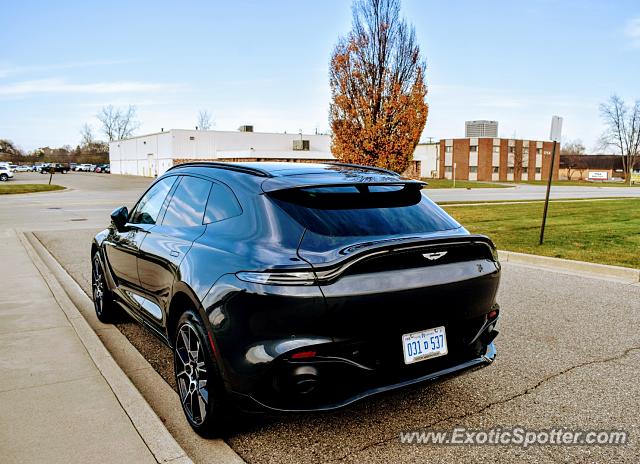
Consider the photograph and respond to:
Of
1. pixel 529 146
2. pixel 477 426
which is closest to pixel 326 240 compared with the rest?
pixel 477 426

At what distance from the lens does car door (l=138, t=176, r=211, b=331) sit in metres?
3.70

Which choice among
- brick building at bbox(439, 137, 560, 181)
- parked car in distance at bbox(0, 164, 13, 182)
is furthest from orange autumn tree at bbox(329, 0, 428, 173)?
brick building at bbox(439, 137, 560, 181)

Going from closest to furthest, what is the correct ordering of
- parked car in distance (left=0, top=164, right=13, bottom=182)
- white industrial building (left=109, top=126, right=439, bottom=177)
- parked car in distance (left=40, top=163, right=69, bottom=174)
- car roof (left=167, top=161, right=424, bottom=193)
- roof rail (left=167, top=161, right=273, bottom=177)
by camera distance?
car roof (left=167, top=161, right=424, bottom=193) < roof rail (left=167, top=161, right=273, bottom=177) < parked car in distance (left=0, top=164, right=13, bottom=182) < white industrial building (left=109, top=126, right=439, bottom=177) < parked car in distance (left=40, top=163, right=69, bottom=174)

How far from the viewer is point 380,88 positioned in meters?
20.5

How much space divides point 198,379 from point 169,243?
1.07 m

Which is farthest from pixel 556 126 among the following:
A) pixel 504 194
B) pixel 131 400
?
pixel 504 194

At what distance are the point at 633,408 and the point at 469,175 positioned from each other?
81036mm

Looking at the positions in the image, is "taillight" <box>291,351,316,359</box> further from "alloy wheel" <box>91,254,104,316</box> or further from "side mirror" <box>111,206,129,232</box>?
"alloy wheel" <box>91,254,104,316</box>

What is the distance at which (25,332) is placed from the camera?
5.30m

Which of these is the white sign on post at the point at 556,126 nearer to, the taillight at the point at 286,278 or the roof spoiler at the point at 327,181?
the roof spoiler at the point at 327,181

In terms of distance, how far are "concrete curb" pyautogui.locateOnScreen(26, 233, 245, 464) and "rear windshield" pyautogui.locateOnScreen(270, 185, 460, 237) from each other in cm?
143

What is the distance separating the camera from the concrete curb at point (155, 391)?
311cm

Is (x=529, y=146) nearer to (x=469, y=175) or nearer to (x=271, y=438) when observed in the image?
(x=469, y=175)

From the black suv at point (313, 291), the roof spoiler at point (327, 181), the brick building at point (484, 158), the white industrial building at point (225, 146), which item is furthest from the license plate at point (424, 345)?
the brick building at point (484, 158)
